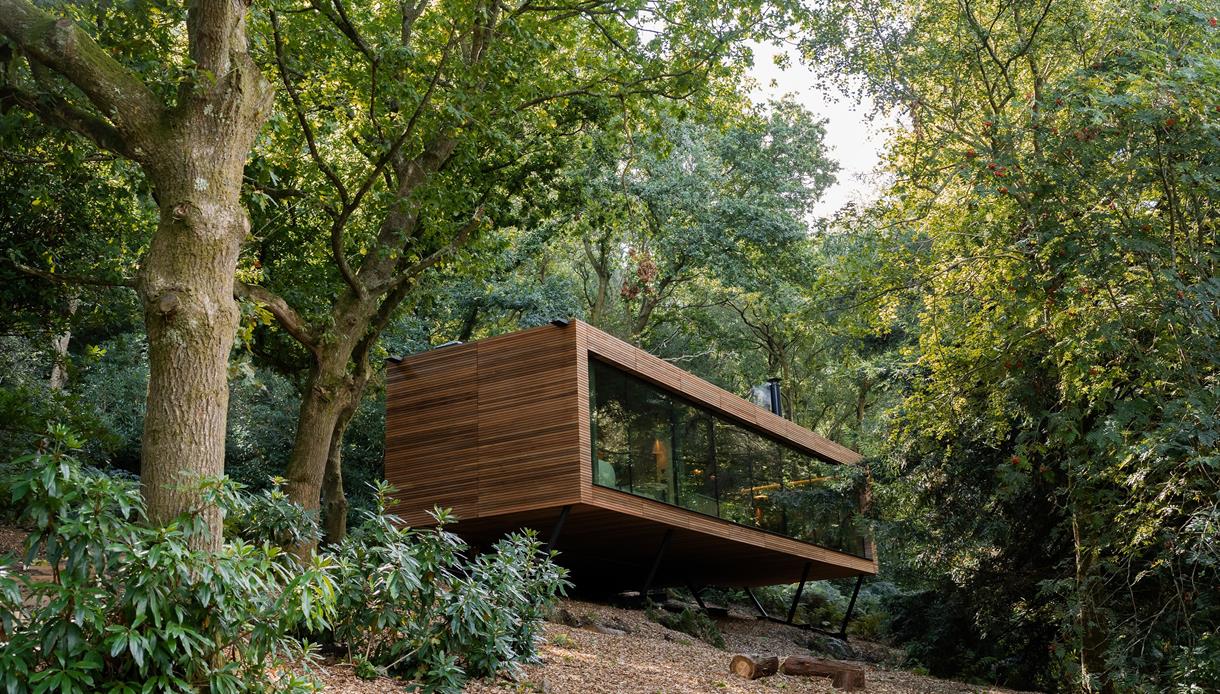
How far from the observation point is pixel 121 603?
4637mm

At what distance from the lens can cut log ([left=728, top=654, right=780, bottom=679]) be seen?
32.9ft

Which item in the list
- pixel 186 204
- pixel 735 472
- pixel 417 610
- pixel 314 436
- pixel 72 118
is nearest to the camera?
pixel 186 204

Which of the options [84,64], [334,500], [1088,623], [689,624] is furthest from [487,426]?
[84,64]

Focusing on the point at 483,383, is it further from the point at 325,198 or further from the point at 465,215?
the point at 325,198

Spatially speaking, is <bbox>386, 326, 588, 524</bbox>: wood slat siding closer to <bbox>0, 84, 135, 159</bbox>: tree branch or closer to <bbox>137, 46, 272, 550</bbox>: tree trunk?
<bbox>137, 46, 272, 550</bbox>: tree trunk

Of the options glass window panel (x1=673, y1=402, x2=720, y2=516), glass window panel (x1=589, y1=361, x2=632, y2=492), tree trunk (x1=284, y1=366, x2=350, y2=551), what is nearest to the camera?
tree trunk (x1=284, y1=366, x2=350, y2=551)

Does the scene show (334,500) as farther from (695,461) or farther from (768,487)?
(768,487)

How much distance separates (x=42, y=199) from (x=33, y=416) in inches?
158

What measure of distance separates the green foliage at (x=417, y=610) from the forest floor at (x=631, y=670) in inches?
8.1

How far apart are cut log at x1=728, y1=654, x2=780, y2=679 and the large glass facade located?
2662 millimetres

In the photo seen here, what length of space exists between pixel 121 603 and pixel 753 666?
6.85 meters

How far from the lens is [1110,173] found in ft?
Result: 25.3

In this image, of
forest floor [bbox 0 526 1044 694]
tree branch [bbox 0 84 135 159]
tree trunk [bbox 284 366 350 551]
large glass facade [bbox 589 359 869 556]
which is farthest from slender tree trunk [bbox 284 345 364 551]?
tree branch [bbox 0 84 135 159]

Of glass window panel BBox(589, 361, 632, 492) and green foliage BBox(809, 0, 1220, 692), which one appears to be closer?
green foliage BBox(809, 0, 1220, 692)
